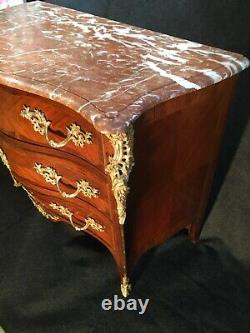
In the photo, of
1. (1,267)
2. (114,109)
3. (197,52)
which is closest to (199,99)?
(197,52)

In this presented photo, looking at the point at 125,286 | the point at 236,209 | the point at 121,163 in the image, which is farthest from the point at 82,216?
the point at 236,209

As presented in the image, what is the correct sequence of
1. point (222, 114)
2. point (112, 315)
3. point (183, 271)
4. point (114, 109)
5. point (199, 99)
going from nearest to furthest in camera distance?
point (114, 109) < point (199, 99) < point (222, 114) < point (112, 315) < point (183, 271)

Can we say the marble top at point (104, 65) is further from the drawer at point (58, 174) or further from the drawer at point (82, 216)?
the drawer at point (82, 216)

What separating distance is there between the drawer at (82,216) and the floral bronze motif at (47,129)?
9.5 inches

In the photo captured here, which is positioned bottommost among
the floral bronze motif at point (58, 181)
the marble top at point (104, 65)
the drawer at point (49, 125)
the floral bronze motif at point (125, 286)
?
the floral bronze motif at point (125, 286)

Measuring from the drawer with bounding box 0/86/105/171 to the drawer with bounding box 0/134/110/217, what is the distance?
1.3 inches

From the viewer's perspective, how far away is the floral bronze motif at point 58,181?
0.99m

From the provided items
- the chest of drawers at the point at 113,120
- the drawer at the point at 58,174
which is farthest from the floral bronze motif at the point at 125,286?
→ the drawer at the point at 58,174

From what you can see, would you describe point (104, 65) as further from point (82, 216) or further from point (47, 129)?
point (82, 216)

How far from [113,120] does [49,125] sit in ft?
1.03

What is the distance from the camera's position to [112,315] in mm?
1229

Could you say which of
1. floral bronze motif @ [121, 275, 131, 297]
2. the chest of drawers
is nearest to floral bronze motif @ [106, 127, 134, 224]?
the chest of drawers

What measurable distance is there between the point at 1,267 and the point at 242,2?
1.31 m

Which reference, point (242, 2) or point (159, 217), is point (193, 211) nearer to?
point (159, 217)
